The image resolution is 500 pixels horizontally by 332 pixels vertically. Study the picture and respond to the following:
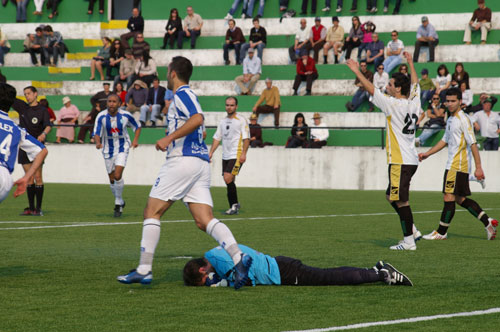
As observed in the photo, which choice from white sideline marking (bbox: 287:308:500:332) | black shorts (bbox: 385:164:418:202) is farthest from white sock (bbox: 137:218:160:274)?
black shorts (bbox: 385:164:418:202)

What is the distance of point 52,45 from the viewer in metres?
33.5

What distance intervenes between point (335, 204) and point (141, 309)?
41.7 feet

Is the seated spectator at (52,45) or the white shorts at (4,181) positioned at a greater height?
the seated spectator at (52,45)

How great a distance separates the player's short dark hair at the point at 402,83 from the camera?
35.0 feet

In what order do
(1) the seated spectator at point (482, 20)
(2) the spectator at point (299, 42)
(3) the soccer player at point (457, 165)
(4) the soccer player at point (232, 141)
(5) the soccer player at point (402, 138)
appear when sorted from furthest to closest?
(2) the spectator at point (299, 42) → (1) the seated spectator at point (482, 20) → (4) the soccer player at point (232, 141) → (3) the soccer player at point (457, 165) → (5) the soccer player at point (402, 138)

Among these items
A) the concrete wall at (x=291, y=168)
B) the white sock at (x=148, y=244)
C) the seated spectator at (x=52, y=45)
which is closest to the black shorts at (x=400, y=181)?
the white sock at (x=148, y=244)

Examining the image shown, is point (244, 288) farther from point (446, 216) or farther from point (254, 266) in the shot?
point (446, 216)

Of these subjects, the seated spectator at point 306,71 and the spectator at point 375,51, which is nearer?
the spectator at point 375,51

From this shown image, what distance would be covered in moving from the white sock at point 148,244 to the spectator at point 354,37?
22.8m

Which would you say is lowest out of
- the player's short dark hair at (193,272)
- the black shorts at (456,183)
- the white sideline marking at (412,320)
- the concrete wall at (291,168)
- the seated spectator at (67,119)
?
the concrete wall at (291,168)

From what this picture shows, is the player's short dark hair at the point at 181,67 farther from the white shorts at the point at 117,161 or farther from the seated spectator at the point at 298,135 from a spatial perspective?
the seated spectator at the point at 298,135

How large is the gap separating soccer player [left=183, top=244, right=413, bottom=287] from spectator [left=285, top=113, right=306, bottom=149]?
18.1 m

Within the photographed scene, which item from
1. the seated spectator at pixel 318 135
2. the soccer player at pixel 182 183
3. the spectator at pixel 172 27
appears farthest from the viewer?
the spectator at pixel 172 27

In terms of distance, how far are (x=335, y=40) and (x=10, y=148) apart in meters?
23.8
